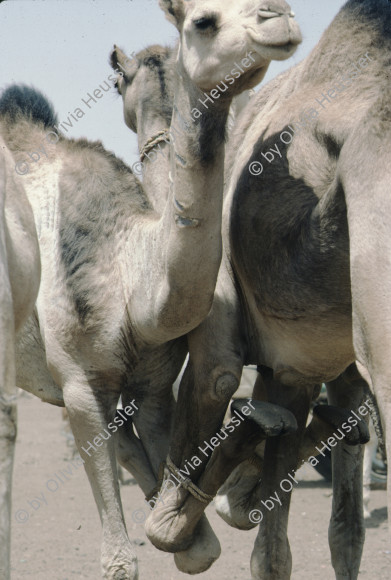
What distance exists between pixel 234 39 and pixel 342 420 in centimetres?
205

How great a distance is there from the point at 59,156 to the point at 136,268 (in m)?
0.95

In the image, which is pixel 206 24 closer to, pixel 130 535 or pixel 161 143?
pixel 161 143

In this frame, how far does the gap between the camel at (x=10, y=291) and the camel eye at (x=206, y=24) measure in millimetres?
950

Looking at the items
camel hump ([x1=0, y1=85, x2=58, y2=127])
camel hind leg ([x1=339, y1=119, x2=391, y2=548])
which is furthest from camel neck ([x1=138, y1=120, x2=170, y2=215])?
camel hind leg ([x1=339, y1=119, x2=391, y2=548])

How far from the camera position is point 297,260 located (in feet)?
12.3

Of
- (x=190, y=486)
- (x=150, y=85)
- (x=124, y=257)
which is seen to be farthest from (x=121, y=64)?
(x=190, y=486)

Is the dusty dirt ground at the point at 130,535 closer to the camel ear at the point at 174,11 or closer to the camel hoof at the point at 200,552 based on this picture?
the camel hoof at the point at 200,552

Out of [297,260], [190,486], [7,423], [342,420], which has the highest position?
[297,260]

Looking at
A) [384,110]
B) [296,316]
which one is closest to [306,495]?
[296,316]

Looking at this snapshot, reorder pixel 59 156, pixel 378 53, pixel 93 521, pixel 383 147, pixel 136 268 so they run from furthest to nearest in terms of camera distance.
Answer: pixel 93 521
pixel 59 156
pixel 136 268
pixel 378 53
pixel 383 147

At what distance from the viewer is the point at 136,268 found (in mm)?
4383

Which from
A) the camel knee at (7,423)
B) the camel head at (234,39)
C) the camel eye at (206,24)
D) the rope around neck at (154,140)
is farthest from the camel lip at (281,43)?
the rope around neck at (154,140)

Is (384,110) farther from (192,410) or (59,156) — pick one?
(59,156)

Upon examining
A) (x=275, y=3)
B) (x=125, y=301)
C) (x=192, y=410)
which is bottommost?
(x=192, y=410)
